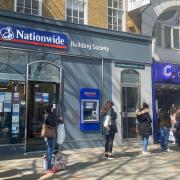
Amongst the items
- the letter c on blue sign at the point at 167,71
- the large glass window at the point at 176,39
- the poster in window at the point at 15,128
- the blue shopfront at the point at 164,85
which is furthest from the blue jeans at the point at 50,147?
the large glass window at the point at 176,39

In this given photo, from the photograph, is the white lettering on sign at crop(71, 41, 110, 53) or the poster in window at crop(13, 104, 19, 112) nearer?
the poster in window at crop(13, 104, 19, 112)

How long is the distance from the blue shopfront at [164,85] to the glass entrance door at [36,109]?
5064mm

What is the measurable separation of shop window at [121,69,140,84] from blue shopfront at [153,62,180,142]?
94cm

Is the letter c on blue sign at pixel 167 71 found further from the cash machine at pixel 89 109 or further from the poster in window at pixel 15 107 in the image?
the poster in window at pixel 15 107

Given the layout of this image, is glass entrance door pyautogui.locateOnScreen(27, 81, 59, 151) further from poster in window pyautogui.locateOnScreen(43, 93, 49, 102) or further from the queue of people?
the queue of people

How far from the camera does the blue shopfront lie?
16359mm

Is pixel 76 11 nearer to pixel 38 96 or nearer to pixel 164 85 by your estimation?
pixel 38 96

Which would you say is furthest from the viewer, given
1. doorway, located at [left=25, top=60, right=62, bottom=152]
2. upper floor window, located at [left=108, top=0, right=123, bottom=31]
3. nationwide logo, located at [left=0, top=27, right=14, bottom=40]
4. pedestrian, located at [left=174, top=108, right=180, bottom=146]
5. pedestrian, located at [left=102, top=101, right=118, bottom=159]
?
upper floor window, located at [left=108, top=0, right=123, bottom=31]

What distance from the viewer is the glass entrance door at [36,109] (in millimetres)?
12891

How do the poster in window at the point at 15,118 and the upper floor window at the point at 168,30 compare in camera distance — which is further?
the upper floor window at the point at 168,30

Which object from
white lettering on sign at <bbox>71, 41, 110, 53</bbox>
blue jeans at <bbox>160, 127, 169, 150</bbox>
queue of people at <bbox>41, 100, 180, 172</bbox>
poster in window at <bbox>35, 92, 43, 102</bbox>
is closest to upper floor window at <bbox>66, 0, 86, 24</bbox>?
white lettering on sign at <bbox>71, 41, 110, 53</bbox>

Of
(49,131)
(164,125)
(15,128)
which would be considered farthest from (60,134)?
(164,125)

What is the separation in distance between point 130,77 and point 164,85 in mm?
2021

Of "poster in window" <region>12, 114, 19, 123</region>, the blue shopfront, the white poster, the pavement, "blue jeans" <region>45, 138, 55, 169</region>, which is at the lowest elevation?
the pavement
